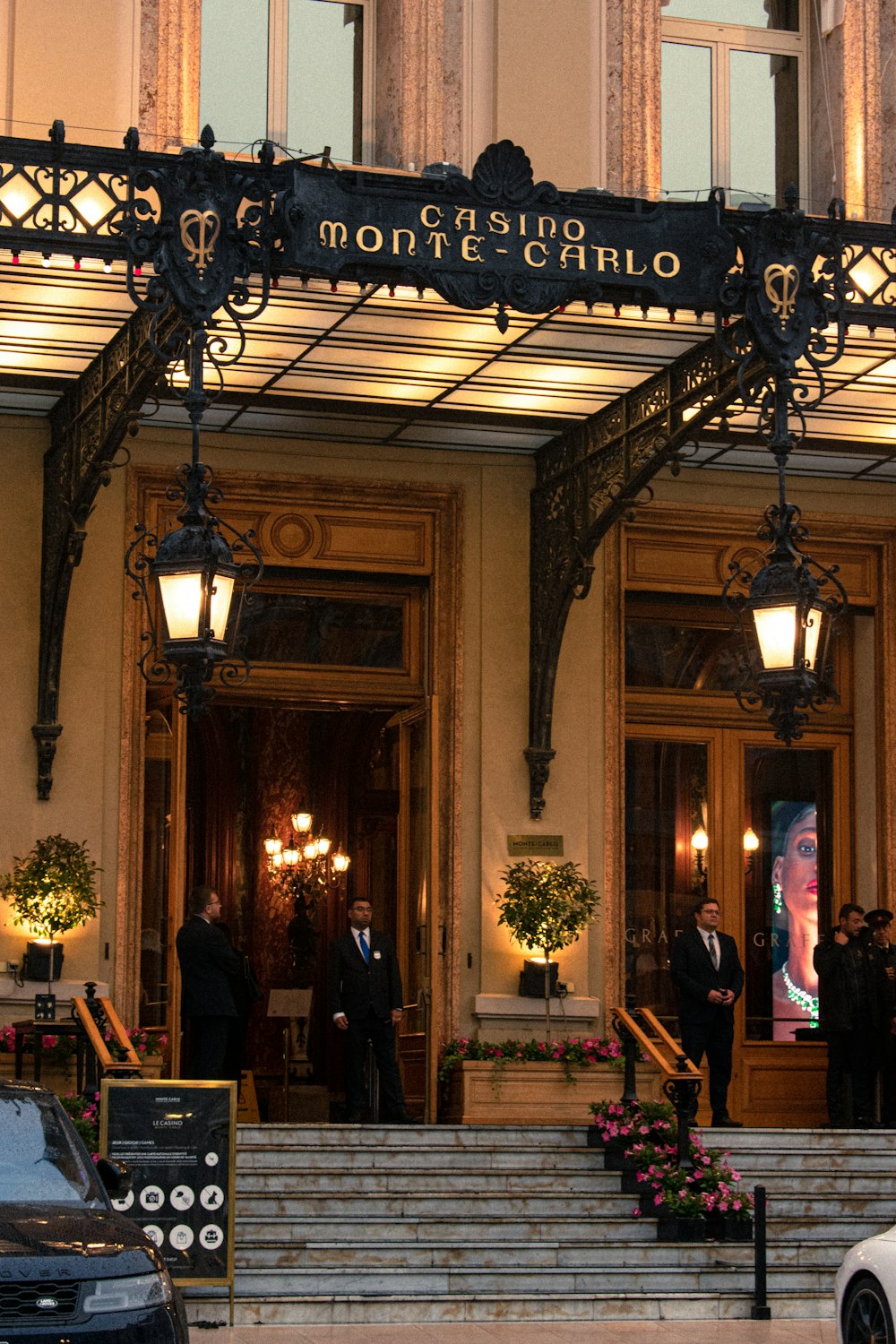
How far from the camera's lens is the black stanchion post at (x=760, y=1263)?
40.3 ft

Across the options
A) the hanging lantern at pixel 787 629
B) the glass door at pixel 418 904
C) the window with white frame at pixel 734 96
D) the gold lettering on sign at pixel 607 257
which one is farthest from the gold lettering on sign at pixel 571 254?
the glass door at pixel 418 904

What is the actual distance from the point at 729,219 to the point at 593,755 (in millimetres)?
5195

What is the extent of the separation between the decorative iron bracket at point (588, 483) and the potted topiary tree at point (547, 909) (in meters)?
0.60

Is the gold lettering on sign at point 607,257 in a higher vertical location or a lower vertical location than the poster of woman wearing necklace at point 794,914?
higher

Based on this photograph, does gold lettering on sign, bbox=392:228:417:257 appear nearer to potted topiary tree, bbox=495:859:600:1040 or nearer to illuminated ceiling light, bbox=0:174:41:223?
illuminated ceiling light, bbox=0:174:41:223

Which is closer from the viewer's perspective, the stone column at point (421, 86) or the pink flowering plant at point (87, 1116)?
the pink flowering plant at point (87, 1116)

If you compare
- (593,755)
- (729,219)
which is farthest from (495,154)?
(593,755)

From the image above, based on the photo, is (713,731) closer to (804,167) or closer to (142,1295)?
(804,167)

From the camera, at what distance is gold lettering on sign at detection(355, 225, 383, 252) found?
487 inches

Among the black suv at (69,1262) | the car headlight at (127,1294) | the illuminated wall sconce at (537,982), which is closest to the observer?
the black suv at (69,1262)

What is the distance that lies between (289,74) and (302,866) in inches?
353

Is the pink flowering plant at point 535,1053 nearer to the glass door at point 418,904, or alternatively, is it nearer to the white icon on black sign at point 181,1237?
the glass door at point 418,904

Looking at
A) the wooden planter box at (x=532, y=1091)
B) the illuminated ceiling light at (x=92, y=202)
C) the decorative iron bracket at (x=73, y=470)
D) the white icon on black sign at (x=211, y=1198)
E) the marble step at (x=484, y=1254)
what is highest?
the illuminated ceiling light at (x=92, y=202)

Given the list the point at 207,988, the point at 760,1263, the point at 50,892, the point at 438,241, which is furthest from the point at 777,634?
the point at 50,892
